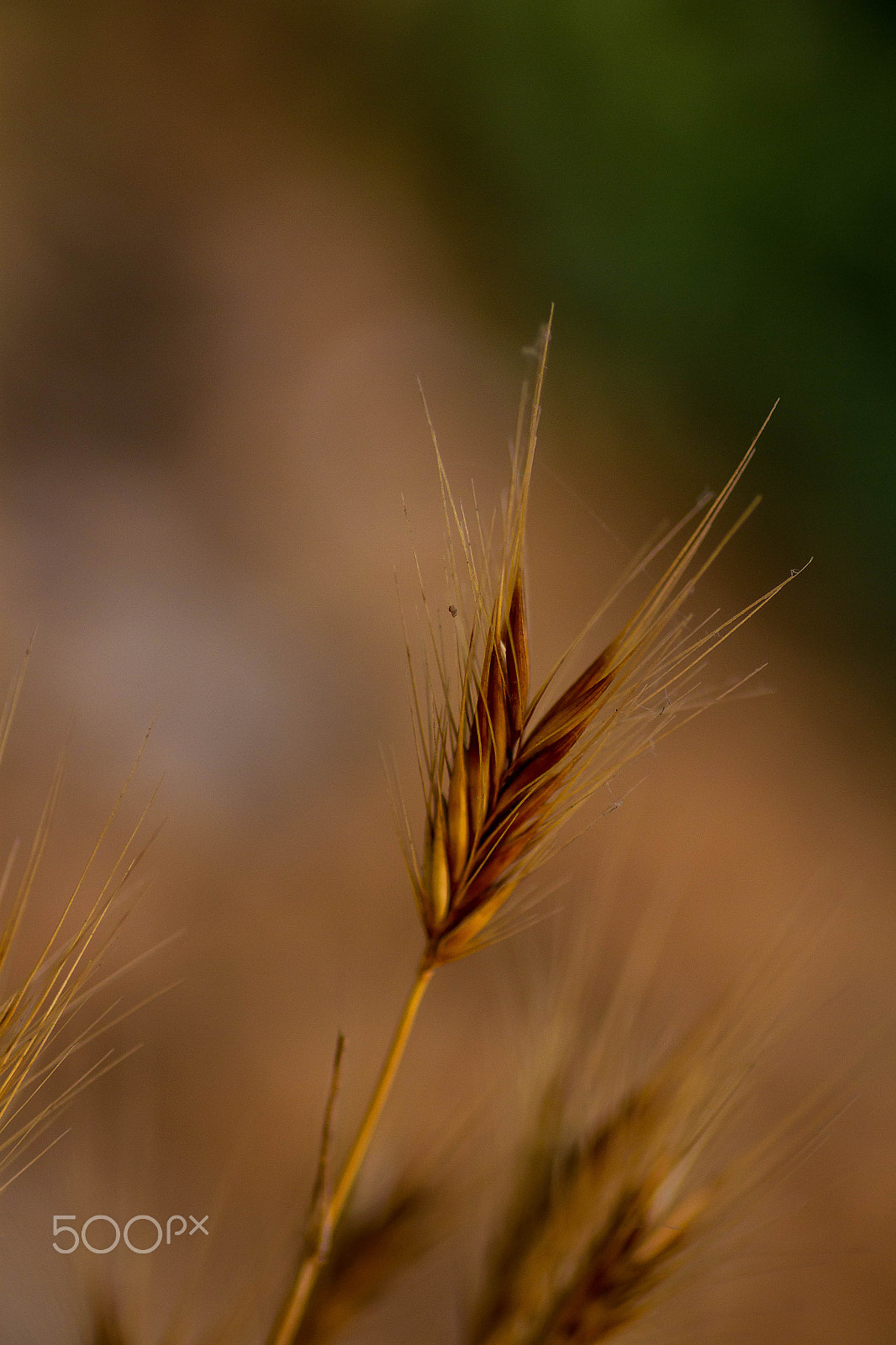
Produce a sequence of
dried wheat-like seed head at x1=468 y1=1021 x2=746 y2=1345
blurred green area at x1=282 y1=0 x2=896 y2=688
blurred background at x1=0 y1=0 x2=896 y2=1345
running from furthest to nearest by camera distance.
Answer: blurred green area at x1=282 y1=0 x2=896 y2=688
blurred background at x1=0 y1=0 x2=896 y2=1345
dried wheat-like seed head at x1=468 y1=1021 x2=746 y2=1345

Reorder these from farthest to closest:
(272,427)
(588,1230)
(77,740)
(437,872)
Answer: (272,427), (77,740), (588,1230), (437,872)

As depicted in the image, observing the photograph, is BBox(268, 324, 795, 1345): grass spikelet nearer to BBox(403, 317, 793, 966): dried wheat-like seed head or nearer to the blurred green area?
BBox(403, 317, 793, 966): dried wheat-like seed head

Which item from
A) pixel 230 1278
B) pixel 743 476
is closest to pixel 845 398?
pixel 743 476

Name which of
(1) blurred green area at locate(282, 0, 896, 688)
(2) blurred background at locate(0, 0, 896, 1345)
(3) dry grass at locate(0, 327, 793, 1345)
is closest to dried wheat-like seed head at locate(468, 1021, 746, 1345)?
(3) dry grass at locate(0, 327, 793, 1345)

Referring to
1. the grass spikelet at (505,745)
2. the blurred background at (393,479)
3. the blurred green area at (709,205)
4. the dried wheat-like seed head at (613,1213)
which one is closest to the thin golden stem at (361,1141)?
the grass spikelet at (505,745)

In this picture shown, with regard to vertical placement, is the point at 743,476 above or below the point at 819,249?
below

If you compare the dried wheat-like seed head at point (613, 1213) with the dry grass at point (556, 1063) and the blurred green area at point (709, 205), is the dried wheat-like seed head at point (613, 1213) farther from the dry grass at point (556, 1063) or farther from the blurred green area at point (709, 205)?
the blurred green area at point (709, 205)

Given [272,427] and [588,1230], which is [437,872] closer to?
[588,1230]

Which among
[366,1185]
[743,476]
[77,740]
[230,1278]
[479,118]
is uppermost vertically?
[479,118]
